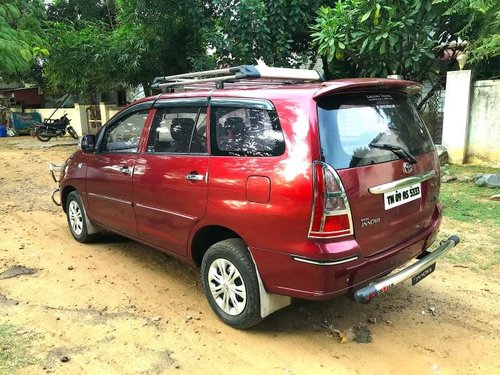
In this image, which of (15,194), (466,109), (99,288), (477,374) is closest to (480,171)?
(466,109)

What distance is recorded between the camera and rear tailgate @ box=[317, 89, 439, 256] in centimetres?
275

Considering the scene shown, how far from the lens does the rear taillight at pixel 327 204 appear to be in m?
2.63

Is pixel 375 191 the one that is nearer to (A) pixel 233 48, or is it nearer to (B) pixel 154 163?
(B) pixel 154 163

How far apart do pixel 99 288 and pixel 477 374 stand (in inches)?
123

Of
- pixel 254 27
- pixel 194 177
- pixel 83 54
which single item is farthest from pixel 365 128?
pixel 83 54

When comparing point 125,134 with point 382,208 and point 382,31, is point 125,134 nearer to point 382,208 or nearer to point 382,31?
point 382,208

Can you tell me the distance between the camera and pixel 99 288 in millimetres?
4027

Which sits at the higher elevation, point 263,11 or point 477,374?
point 263,11

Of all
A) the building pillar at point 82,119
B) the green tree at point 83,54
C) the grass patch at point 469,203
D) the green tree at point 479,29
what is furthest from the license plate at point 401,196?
the building pillar at point 82,119

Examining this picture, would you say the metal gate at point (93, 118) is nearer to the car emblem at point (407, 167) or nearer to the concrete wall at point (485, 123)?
the concrete wall at point (485, 123)

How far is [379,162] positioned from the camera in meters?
2.91

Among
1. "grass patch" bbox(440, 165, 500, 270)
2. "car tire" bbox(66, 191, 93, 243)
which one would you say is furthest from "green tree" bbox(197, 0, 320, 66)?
"car tire" bbox(66, 191, 93, 243)

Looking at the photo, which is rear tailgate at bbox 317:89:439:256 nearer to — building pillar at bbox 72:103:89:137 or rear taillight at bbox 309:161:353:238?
rear taillight at bbox 309:161:353:238

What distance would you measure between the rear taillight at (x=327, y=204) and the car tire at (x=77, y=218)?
10.9 feet
